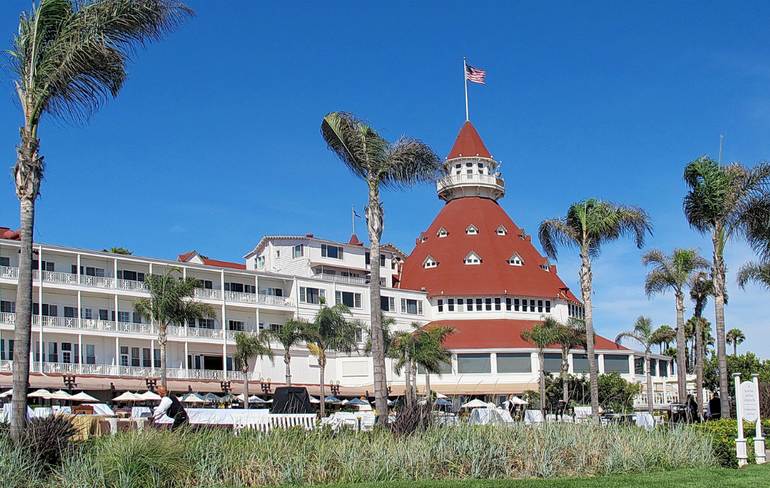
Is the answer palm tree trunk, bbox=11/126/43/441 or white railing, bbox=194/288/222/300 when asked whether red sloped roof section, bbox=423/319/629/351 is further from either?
palm tree trunk, bbox=11/126/43/441

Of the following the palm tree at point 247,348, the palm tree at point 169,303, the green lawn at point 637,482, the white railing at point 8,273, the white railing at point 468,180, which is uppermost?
the white railing at point 468,180

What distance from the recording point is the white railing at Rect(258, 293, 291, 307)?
7350 cm

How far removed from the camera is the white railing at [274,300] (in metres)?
73.5

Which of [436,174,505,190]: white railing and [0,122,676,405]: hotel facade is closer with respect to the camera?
[0,122,676,405]: hotel facade

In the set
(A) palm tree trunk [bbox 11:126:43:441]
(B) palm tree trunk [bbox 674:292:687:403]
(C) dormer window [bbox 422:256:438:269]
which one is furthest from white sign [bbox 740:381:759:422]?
(C) dormer window [bbox 422:256:438:269]

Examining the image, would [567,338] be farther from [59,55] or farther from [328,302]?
[59,55]

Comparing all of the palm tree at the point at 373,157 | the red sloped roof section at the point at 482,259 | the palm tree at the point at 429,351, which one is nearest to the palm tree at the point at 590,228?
the palm tree at the point at 373,157

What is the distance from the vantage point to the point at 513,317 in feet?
281

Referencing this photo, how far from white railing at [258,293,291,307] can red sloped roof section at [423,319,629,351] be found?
14.3 m

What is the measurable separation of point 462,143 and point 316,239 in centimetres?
2384

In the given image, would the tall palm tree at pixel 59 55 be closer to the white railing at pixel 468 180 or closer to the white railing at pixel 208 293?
the white railing at pixel 208 293

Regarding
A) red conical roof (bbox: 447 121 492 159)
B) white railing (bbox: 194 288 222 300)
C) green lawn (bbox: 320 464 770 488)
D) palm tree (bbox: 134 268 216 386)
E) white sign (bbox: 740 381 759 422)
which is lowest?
green lawn (bbox: 320 464 770 488)

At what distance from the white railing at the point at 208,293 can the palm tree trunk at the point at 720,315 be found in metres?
42.9

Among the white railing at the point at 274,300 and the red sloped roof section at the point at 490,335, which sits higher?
the white railing at the point at 274,300
